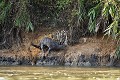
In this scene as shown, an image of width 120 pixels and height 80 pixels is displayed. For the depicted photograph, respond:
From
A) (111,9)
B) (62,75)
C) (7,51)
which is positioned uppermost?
(111,9)

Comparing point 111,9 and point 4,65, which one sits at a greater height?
point 111,9

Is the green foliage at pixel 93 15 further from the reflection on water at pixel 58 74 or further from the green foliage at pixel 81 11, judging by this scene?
the reflection on water at pixel 58 74

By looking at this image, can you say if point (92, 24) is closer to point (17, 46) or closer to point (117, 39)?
point (117, 39)

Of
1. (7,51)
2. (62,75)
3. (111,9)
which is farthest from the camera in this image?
(7,51)

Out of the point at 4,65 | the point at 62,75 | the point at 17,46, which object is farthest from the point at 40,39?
the point at 62,75

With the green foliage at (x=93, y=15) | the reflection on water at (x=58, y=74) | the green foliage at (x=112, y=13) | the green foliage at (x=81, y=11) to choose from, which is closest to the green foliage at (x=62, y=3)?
the green foliage at (x=81, y=11)

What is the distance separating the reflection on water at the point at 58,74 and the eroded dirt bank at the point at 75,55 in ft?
5.56

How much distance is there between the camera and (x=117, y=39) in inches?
575

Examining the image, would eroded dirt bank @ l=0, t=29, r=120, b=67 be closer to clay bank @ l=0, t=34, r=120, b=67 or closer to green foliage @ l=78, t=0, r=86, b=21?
clay bank @ l=0, t=34, r=120, b=67

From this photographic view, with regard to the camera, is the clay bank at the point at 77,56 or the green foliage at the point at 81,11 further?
the green foliage at the point at 81,11

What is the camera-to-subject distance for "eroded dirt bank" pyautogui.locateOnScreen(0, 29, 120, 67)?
14.6 m

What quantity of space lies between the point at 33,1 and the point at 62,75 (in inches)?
213

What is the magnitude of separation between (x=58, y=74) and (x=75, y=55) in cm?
321

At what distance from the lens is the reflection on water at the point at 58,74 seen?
10789 mm
